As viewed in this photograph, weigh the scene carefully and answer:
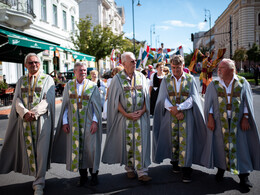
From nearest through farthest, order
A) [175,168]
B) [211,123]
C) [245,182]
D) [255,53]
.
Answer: [245,182]
[211,123]
[175,168]
[255,53]

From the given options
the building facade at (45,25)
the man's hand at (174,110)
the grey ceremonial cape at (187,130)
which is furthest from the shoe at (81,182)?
the building facade at (45,25)

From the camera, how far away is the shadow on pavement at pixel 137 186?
3832 millimetres

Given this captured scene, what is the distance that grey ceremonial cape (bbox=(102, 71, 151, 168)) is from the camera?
4242 millimetres

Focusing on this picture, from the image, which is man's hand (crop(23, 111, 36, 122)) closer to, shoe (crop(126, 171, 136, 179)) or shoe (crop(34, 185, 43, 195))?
shoe (crop(34, 185, 43, 195))

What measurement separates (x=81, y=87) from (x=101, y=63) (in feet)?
140

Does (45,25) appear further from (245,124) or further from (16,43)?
(245,124)

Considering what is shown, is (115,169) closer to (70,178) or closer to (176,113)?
Result: (70,178)

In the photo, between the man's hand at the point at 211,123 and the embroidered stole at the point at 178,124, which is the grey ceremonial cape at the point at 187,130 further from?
the man's hand at the point at 211,123

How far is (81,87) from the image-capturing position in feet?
13.6

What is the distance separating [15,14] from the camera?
55.5 ft

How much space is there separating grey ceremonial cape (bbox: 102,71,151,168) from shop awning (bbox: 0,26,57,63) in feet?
21.6

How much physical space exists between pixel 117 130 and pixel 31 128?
1351 millimetres

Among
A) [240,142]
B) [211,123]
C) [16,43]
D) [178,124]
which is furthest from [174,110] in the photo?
[16,43]

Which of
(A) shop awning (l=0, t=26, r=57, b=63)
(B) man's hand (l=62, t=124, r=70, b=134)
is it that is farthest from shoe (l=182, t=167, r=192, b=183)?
(A) shop awning (l=0, t=26, r=57, b=63)
